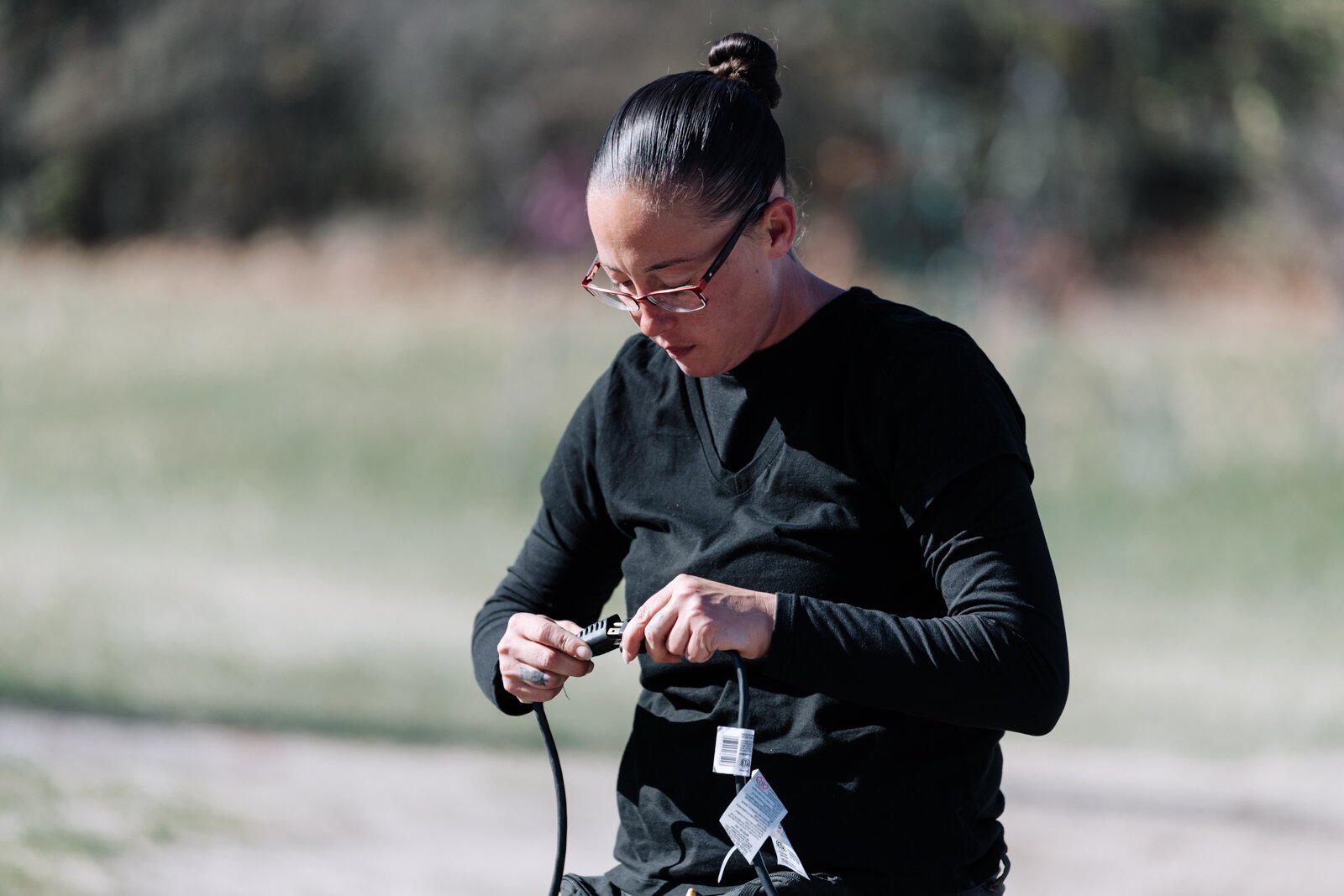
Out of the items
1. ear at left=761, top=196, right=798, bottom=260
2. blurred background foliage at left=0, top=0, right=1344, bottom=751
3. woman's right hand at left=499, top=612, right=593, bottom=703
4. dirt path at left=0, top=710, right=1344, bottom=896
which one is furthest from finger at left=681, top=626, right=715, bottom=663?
dirt path at left=0, top=710, right=1344, bottom=896

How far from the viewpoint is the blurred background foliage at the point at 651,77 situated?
522 inches

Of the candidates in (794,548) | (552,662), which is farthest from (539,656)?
(794,548)

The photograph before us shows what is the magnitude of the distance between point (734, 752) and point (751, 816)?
0.09 m

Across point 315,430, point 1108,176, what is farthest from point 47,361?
point 1108,176

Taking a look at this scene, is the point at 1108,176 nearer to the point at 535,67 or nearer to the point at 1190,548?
the point at 535,67

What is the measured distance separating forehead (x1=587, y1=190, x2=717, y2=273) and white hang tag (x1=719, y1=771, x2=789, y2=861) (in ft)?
2.05

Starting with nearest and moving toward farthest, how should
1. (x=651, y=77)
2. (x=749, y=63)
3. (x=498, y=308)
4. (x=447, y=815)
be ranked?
(x=749, y=63)
(x=447, y=815)
(x=498, y=308)
(x=651, y=77)

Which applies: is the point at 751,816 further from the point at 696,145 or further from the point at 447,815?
the point at 447,815

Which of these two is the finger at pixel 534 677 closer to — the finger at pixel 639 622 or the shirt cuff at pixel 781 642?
the finger at pixel 639 622

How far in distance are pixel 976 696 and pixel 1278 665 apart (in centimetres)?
591

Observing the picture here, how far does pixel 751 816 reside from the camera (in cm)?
187

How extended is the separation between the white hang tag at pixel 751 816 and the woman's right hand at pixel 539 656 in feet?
0.82

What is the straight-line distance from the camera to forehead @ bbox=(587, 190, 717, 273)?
192cm

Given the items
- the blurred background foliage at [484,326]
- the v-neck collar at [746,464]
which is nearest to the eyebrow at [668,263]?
the v-neck collar at [746,464]
